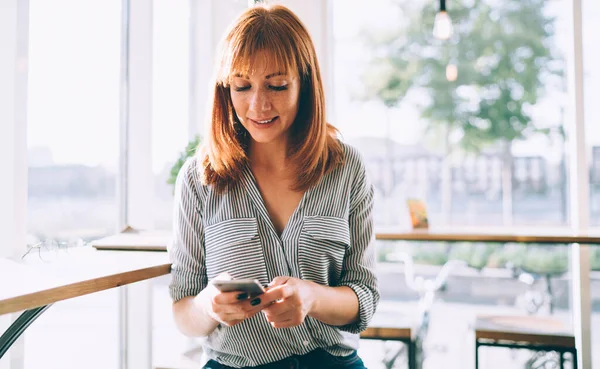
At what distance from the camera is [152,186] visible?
8.46 feet

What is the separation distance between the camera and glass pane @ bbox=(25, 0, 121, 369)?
6.18 feet

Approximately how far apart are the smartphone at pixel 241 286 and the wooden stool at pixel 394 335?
1.33 metres

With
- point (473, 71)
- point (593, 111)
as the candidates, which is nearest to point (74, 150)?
point (473, 71)

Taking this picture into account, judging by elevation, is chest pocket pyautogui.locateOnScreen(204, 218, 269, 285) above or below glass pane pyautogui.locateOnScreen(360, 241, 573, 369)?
above

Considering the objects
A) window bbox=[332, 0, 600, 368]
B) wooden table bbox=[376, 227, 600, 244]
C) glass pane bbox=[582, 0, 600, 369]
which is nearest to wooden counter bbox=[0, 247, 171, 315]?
wooden table bbox=[376, 227, 600, 244]

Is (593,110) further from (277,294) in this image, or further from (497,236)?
(277,294)

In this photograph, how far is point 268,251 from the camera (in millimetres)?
1163

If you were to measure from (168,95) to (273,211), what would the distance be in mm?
1942

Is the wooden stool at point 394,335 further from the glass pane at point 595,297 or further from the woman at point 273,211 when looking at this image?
the glass pane at point 595,297

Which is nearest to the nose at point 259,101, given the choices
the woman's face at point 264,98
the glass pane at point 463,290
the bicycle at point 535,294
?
the woman's face at point 264,98

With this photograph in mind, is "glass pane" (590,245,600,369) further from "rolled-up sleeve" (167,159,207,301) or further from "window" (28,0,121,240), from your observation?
"window" (28,0,121,240)

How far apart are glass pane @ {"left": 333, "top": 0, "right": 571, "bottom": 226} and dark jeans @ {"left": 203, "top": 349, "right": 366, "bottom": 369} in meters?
2.25

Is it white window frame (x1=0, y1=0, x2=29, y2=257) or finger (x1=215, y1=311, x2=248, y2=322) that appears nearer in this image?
finger (x1=215, y1=311, x2=248, y2=322)

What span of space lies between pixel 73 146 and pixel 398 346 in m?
2.36
